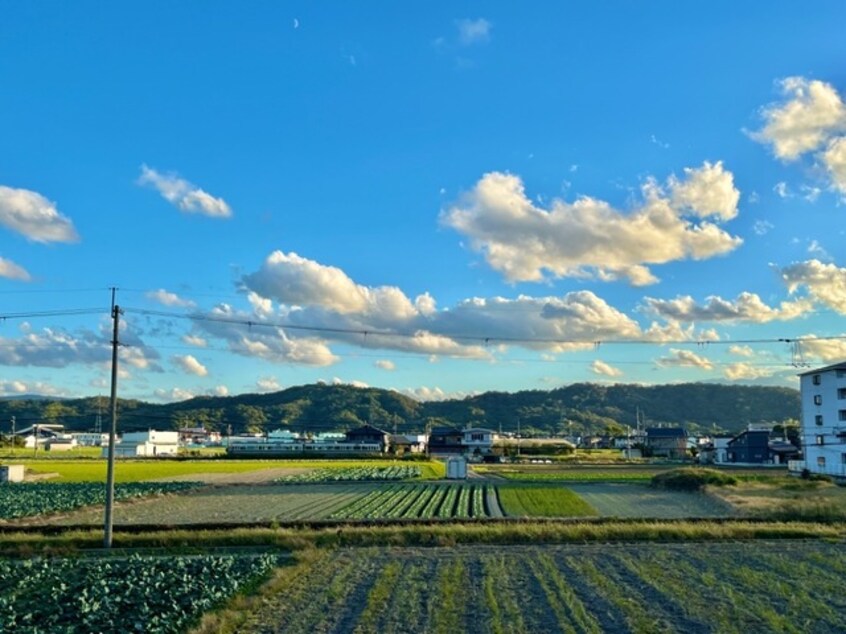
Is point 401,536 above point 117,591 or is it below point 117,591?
below

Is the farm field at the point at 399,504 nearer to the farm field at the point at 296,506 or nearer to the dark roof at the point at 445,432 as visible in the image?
the farm field at the point at 296,506

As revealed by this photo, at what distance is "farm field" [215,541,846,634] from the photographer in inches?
530

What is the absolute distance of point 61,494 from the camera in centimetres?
4347

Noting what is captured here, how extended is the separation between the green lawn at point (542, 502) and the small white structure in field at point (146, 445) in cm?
8087

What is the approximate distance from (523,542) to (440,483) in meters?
30.9

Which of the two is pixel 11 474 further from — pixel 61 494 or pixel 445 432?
pixel 445 432

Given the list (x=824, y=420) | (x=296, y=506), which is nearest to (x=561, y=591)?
(x=296, y=506)

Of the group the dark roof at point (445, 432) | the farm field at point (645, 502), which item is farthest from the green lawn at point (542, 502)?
the dark roof at point (445, 432)

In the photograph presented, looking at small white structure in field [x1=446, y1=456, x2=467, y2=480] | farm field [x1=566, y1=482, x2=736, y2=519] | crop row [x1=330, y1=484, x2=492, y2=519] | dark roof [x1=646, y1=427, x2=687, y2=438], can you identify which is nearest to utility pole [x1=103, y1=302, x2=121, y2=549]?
crop row [x1=330, y1=484, x2=492, y2=519]

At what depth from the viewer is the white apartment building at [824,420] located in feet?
205

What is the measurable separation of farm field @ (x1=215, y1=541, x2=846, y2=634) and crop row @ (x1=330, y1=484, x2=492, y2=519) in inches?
444

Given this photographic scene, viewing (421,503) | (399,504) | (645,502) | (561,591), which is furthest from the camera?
(645,502)

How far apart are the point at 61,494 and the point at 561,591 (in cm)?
3664

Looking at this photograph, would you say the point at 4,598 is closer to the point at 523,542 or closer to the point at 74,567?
the point at 74,567
